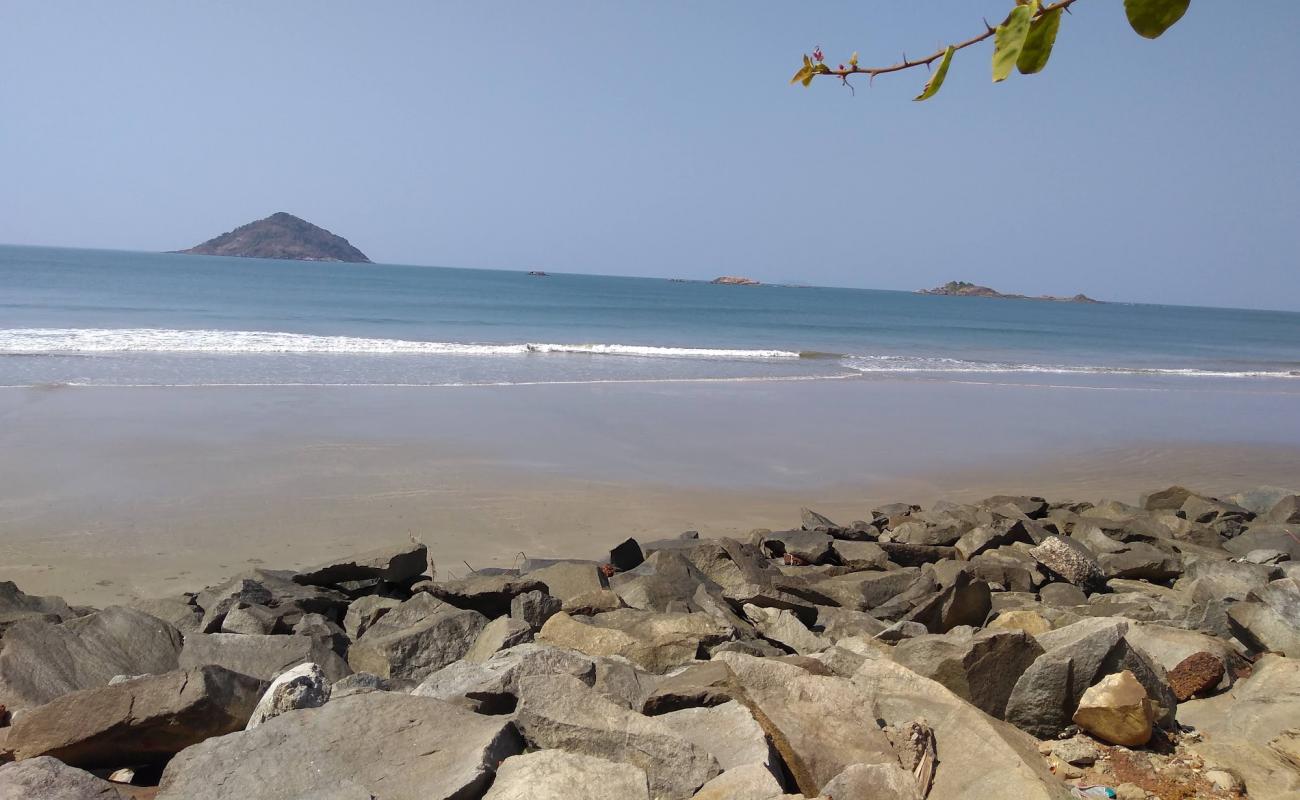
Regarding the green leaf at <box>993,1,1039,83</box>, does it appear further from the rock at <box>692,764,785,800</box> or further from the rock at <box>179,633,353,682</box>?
the rock at <box>179,633,353,682</box>

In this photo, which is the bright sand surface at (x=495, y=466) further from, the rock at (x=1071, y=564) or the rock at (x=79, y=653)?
the rock at (x=1071, y=564)

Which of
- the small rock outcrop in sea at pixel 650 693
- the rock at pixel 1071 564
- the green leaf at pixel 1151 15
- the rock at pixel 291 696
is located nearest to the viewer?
the green leaf at pixel 1151 15

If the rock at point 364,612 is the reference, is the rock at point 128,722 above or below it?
above

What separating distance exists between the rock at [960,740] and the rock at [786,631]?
101cm

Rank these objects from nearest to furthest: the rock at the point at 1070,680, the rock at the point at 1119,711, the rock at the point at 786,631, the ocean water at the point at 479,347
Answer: the rock at the point at 1119,711 < the rock at the point at 1070,680 < the rock at the point at 786,631 < the ocean water at the point at 479,347

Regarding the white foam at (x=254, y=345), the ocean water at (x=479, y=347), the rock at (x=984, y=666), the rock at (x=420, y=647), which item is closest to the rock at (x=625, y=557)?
the rock at (x=420, y=647)

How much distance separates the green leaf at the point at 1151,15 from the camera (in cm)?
129

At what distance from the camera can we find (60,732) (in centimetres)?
326

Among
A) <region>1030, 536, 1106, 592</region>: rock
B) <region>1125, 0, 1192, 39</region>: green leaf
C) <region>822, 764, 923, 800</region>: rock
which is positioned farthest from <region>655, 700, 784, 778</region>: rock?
<region>1030, 536, 1106, 592</region>: rock

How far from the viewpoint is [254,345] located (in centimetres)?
2522

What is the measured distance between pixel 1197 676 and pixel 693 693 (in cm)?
234

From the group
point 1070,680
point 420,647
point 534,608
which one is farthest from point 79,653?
point 1070,680

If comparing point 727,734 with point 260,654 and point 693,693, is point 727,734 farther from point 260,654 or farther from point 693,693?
point 260,654

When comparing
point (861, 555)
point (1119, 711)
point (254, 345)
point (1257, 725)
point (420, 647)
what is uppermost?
point (254, 345)
